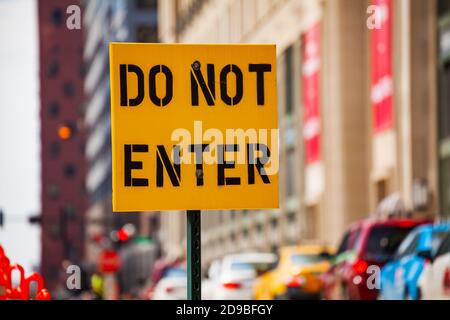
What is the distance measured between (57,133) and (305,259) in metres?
163

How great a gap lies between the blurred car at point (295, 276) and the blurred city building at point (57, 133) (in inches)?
5975

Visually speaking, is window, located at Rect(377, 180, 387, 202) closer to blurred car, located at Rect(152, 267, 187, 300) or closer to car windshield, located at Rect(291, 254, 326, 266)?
blurred car, located at Rect(152, 267, 187, 300)

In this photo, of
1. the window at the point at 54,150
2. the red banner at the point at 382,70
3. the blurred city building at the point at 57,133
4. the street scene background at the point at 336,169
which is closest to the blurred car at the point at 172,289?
the street scene background at the point at 336,169

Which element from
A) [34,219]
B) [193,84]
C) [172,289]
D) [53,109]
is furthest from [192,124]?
[53,109]

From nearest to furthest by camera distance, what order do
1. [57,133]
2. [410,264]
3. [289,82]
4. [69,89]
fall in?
[410,264] → [289,82] → [69,89] → [57,133]

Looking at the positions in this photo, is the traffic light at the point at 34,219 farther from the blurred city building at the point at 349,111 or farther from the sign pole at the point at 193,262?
the sign pole at the point at 193,262

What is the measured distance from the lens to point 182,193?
6137 mm

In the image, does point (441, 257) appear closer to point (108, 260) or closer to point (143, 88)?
point (143, 88)

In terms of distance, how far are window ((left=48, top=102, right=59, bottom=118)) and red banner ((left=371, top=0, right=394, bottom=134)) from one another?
135 meters

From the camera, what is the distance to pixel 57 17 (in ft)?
633

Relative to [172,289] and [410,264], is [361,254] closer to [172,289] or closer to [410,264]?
[410,264]

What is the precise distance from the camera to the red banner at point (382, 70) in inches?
1889

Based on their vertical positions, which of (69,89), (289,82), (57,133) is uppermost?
(69,89)
